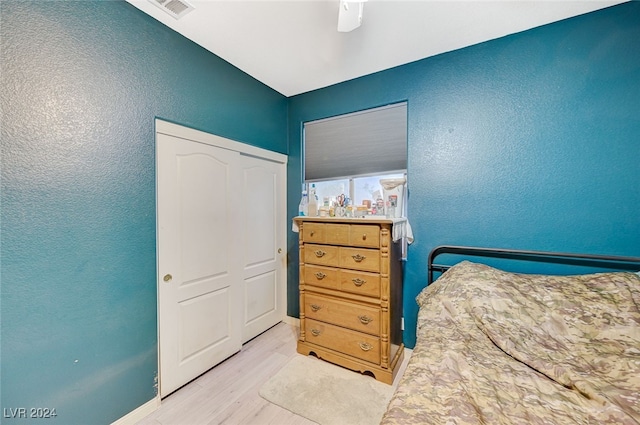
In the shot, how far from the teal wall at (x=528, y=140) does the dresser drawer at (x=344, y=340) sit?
0.54 metres

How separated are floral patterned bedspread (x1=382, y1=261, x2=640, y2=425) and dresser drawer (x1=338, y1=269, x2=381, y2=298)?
39 centimetres

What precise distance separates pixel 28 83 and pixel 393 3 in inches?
86.8

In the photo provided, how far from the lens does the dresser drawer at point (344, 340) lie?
2092 mm

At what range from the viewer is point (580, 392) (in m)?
1.03

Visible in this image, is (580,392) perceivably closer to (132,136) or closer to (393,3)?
(393,3)

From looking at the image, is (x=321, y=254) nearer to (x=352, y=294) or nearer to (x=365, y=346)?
(x=352, y=294)

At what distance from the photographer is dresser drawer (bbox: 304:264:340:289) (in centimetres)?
227

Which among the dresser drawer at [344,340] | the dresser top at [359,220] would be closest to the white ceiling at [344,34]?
the dresser top at [359,220]

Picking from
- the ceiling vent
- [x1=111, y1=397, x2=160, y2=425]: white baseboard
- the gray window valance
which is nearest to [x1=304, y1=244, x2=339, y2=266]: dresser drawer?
the gray window valance

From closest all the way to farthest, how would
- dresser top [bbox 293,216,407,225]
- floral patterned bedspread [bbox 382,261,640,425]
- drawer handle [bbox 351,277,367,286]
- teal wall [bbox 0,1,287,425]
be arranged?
floral patterned bedspread [bbox 382,261,640,425] → teal wall [bbox 0,1,287,425] → dresser top [bbox 293,216,407,225] → drawer handle [bbox 351,277,367,286]

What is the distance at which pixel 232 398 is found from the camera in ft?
6.22

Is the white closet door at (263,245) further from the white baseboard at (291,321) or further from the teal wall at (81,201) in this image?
the teal wall at (81,201)

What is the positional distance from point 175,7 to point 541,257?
3.26 m

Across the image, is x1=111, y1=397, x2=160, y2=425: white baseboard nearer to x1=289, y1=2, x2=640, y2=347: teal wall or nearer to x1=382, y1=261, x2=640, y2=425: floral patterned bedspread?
x1=382, y1=261, x2=640, y2=425: floral patterned bedspread
